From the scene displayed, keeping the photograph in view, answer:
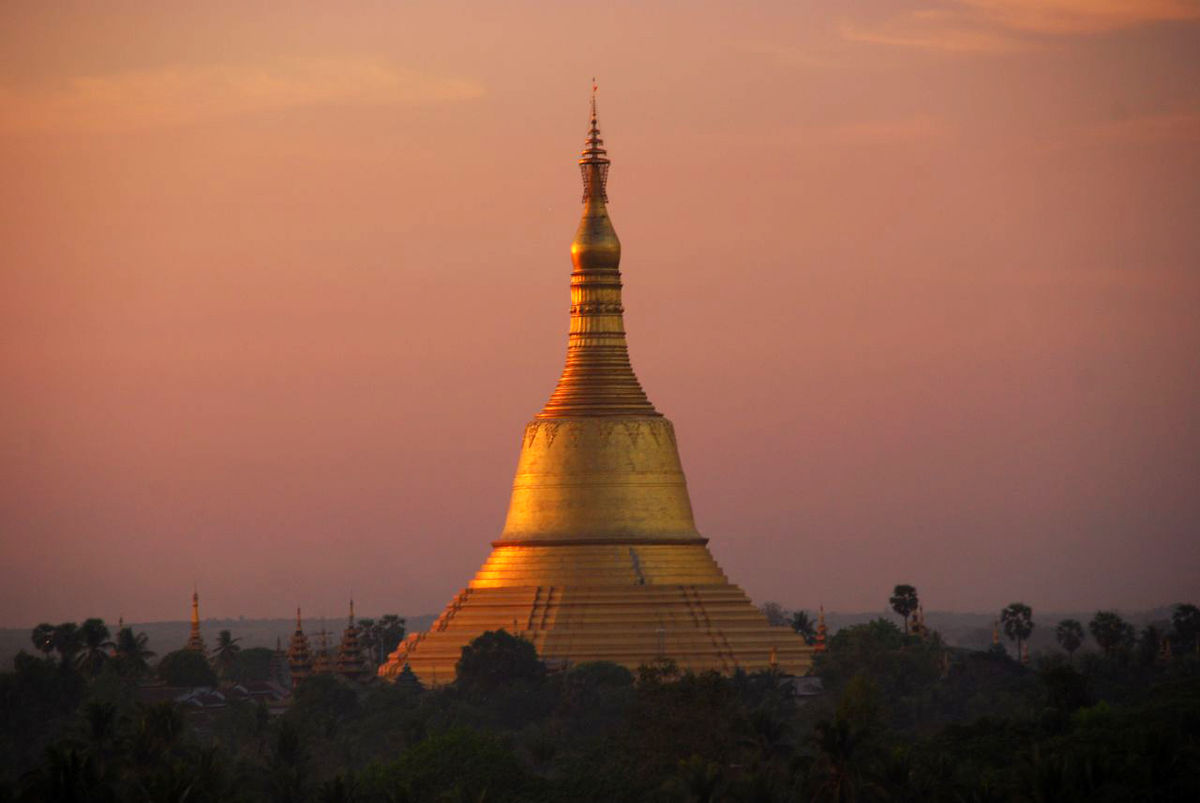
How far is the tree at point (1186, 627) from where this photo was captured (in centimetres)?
12875

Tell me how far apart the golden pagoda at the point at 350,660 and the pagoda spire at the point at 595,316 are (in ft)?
44.8

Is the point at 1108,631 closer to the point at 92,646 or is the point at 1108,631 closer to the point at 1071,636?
the point at 1071,636

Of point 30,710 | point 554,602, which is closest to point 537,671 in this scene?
point 554,602

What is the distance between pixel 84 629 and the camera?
116 meters

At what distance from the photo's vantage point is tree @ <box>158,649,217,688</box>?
117713mm

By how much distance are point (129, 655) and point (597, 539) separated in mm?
18264

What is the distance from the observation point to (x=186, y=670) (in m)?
118

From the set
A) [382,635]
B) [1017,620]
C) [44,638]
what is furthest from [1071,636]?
[44,638]

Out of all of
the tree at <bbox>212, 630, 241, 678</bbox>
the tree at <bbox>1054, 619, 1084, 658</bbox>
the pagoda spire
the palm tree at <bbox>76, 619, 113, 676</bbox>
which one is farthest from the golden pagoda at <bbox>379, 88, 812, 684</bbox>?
the tree at <bbox>1054, 619, 1084, 658</bbox>

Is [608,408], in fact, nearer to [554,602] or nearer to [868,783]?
[554,602]

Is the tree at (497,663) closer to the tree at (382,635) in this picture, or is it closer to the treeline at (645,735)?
the treeline at (645,735)

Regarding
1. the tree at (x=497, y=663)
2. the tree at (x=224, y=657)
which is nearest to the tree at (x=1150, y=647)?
the tree at (x=497, y=663)

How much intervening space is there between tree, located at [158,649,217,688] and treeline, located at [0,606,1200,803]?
6.28m

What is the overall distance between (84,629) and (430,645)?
13482 millimetres
